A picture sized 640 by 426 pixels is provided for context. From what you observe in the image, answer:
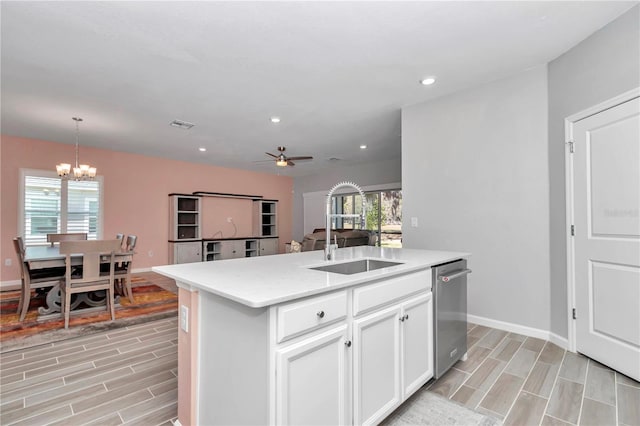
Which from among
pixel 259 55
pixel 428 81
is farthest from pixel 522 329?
pixel 259 55

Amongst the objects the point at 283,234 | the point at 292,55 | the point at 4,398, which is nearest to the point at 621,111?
the point at 292,55

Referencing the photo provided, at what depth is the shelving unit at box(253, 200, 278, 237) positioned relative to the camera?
8664 millimetres

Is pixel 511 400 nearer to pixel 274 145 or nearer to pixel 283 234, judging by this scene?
pixel 274 145

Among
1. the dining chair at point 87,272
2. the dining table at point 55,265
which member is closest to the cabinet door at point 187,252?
the dining table at point 55,265

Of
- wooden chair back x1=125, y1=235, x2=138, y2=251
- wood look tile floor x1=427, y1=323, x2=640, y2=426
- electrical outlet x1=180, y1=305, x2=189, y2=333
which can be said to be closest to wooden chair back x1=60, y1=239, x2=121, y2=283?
wooden chair back x1=125, y1=235, x2=138, y2=251

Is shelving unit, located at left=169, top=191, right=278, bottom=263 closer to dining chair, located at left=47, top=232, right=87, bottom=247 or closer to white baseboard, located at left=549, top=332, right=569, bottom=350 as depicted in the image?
dining chair, located at left=47, top=232, right=87, bottom=247

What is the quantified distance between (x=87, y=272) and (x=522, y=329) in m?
4.60

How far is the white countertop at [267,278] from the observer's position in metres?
1.12

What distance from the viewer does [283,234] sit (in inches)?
374

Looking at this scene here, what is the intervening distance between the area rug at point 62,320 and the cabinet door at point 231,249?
10.0ft

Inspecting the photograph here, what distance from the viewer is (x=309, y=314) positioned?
1196mm

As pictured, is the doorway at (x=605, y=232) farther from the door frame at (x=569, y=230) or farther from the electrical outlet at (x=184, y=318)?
the electrical outlet at (x=184, y=318)

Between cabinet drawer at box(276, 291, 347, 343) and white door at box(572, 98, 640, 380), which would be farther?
white door at box(572, 98, 640, 380)

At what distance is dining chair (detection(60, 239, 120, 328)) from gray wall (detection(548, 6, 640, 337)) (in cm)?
448
